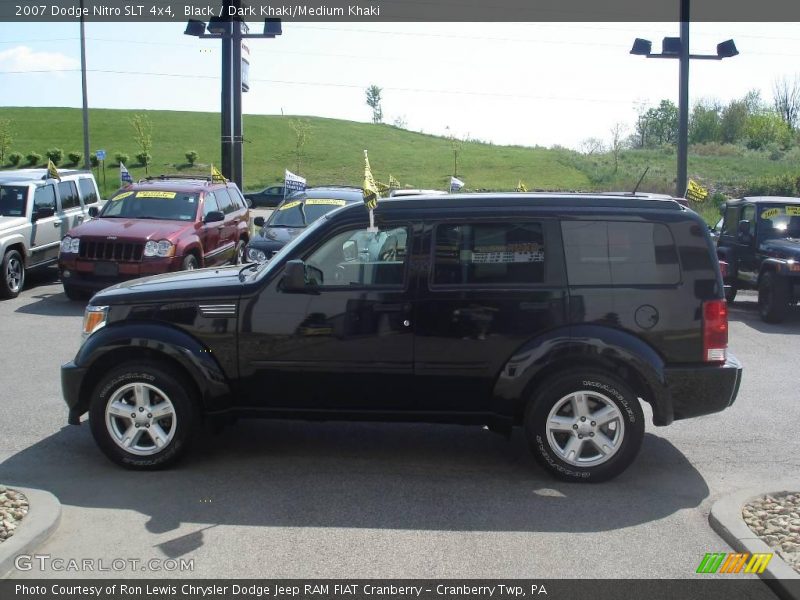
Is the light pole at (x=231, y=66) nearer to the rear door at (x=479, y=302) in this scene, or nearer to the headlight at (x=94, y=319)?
the headlight at (x=94, y=319)

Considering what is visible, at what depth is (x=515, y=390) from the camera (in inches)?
232

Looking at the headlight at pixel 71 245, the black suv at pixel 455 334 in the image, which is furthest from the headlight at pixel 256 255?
the black suv at pixel 455 334

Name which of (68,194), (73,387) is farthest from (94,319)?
(68,194)

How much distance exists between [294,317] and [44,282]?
1214 centimetres

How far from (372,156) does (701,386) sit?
72.8m

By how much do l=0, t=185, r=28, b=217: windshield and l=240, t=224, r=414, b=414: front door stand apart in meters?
10.5

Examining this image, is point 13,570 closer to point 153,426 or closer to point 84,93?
point 153,426

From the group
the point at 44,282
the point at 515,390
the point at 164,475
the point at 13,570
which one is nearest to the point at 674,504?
the point at 515,390

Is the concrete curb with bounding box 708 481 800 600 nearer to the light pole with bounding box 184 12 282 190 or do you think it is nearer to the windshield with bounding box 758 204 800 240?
the windshield with bounding box 758 204 800 240

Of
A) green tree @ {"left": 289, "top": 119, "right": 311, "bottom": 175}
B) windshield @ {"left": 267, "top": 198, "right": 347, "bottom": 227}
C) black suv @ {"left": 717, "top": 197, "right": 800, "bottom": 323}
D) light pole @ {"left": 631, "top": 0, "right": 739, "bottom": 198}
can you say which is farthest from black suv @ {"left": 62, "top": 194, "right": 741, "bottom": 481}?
green tree @ {"left": 289, "top": 119, "right": 311, "bottom": 175}

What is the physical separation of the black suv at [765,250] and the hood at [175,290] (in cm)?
973

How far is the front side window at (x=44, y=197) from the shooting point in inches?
594

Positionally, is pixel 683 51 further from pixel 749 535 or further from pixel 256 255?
pixel 749 535

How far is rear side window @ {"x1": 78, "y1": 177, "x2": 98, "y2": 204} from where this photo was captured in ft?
55.3
